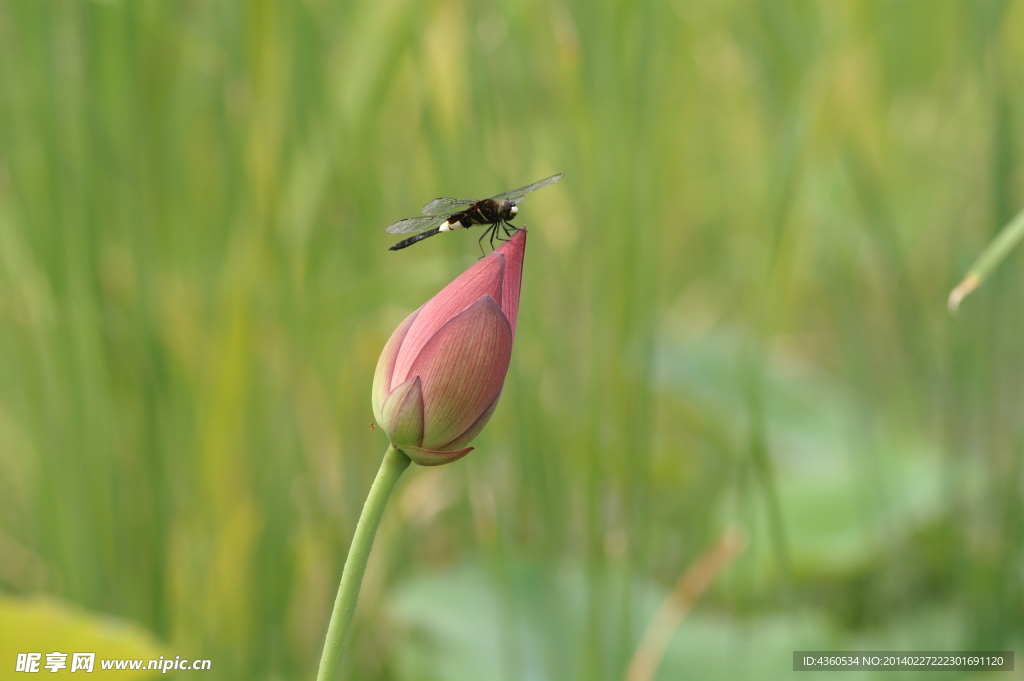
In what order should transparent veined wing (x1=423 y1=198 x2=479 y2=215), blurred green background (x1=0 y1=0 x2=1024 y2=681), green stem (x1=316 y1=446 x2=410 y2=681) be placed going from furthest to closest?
blurred green background (x1=0 y1=0 x2=1024 y2=681) < transparent veined wing (x1=423 y1=198 x2=479 y2=215) < green stem (x1=316 y1=446 x2=410 y2=681)

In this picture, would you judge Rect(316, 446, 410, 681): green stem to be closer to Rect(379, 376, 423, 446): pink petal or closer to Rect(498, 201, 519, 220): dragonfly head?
Rect(379, 376, 423, 446): pink petal

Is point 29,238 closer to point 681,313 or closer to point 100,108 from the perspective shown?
point 100,108

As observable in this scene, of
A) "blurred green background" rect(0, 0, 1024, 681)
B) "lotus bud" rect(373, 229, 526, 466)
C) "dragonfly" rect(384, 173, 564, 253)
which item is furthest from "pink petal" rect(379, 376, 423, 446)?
"blurred green background" rect(0, 0, 1024, 681)

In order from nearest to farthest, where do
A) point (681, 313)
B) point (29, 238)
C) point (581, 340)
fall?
point (29, 238) < point (581, 340) < point (681, 313)

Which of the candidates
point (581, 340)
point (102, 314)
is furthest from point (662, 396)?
point (102, 314)

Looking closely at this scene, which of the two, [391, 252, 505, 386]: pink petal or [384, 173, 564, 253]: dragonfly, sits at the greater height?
[384, 173, 564, 253]: dragonfly

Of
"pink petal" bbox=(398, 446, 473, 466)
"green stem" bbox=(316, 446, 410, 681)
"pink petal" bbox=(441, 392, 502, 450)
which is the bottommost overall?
"green stem" bbox=(316, 446, 410, 681)

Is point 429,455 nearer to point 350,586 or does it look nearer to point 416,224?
point 350,586
